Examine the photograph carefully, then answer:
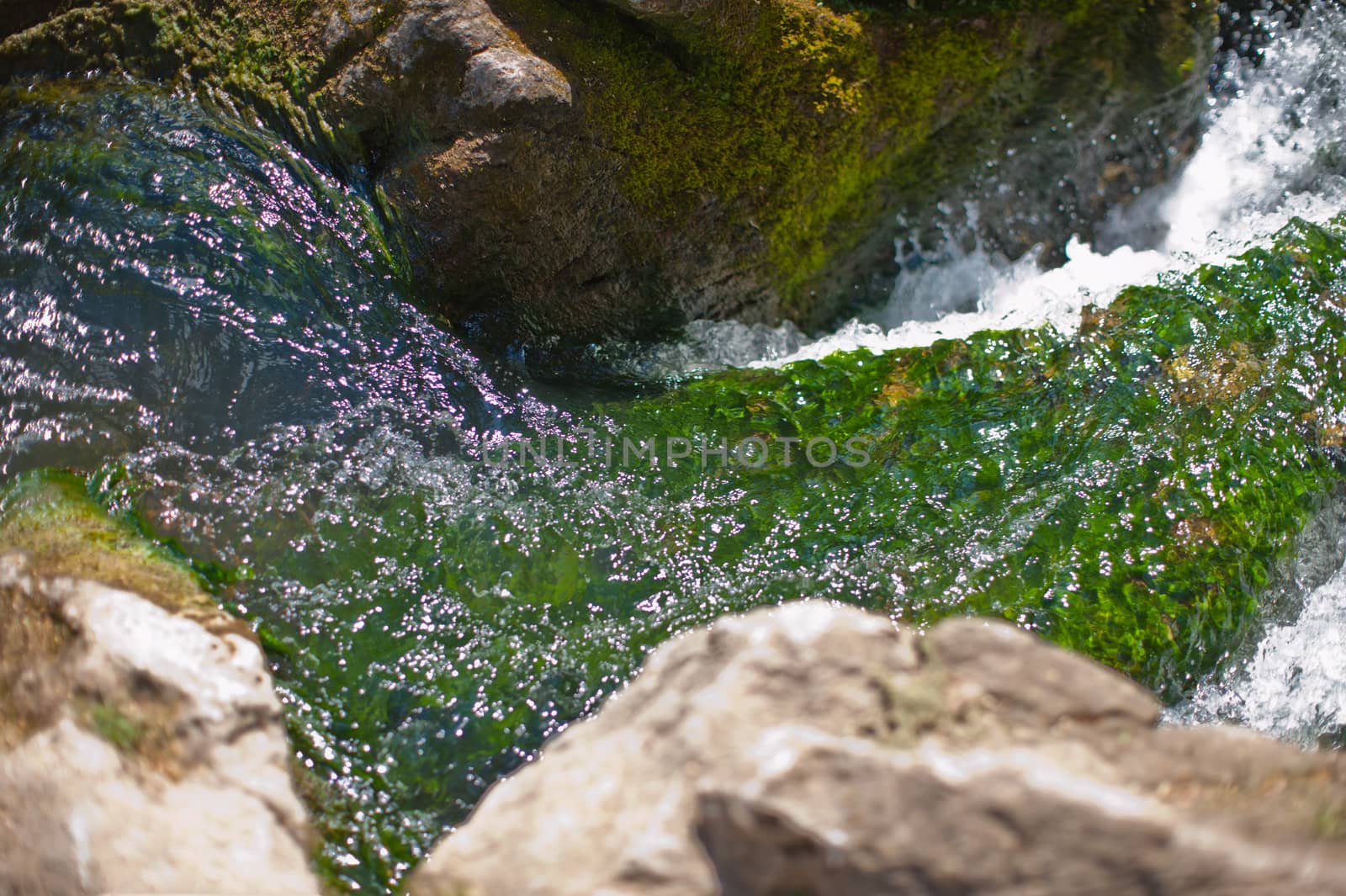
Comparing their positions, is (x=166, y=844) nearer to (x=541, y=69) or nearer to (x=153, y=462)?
(x=153, y=462)

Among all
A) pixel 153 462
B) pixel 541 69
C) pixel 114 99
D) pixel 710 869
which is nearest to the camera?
pixel 710 869

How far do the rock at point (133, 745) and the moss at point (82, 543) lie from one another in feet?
0.04

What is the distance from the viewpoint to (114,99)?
4473 mm

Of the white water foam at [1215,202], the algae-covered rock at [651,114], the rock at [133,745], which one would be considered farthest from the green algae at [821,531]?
the algae-covered rock at [651,114]

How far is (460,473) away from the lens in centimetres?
365

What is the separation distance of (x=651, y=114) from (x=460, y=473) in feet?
6.30

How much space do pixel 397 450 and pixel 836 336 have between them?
2359 mm

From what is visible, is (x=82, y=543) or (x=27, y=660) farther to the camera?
(x=82, y=543)

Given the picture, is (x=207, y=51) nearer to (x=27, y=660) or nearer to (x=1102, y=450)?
(x=27, y=660)

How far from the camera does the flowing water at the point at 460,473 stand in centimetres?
311

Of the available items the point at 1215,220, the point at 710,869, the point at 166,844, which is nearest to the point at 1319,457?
the point at 1215,220

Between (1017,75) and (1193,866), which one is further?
(1017,75)

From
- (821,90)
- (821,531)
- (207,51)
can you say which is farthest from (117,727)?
(821,90)

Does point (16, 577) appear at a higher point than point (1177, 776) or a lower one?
lower
